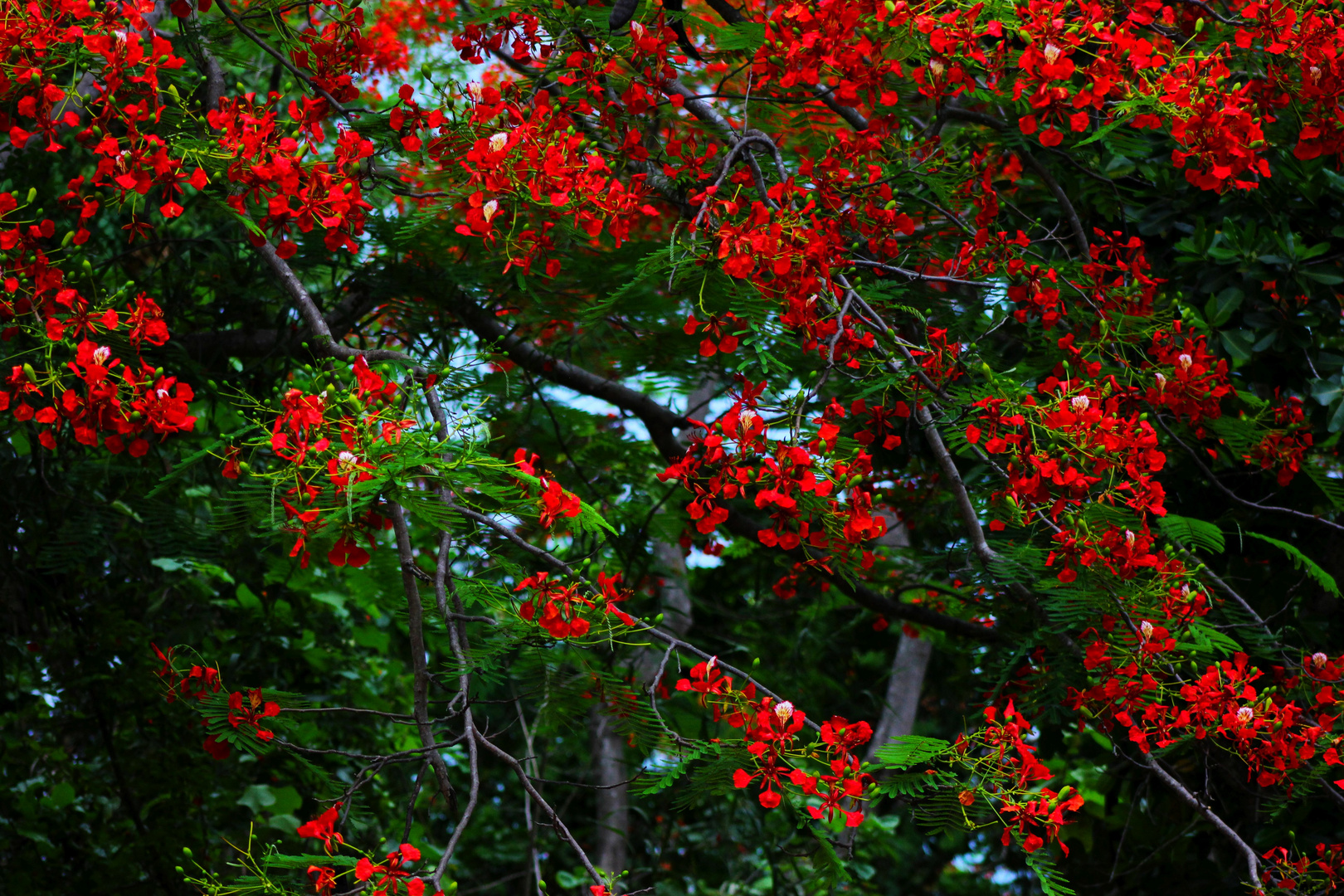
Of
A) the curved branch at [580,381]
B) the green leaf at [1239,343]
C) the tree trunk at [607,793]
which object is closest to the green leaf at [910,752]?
the curved branch at [580,381]

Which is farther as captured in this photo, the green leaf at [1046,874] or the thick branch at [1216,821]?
the thick branch at [1216,821]

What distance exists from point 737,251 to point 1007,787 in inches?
39.8

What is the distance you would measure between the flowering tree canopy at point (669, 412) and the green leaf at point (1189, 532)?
0.01m

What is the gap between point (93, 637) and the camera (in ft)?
9.86

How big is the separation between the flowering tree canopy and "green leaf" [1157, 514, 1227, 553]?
13 millimetres

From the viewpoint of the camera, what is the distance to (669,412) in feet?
10.2

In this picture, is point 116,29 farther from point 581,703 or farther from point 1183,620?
point 1183,620

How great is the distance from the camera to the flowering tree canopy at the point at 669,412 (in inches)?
67.7

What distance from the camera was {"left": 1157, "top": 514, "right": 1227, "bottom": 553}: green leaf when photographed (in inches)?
89.6

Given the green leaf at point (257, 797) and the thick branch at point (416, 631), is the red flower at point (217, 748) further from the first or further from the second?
the green leaf at point (257, 797)

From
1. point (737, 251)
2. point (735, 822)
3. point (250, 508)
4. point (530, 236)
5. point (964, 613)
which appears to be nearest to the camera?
point (250, 508)

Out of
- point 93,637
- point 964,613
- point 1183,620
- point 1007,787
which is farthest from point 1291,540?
point 93,637

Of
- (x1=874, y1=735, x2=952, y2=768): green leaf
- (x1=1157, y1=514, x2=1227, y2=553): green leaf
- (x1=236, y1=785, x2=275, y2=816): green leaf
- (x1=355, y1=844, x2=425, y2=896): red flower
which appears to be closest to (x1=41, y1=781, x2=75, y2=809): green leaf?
(x1=236, y1=785, x2=275, y2=816): green leaf

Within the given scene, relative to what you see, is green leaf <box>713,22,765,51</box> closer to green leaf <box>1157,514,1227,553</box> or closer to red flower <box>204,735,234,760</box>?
green leaf <box>1157,514,1227,553</box>
